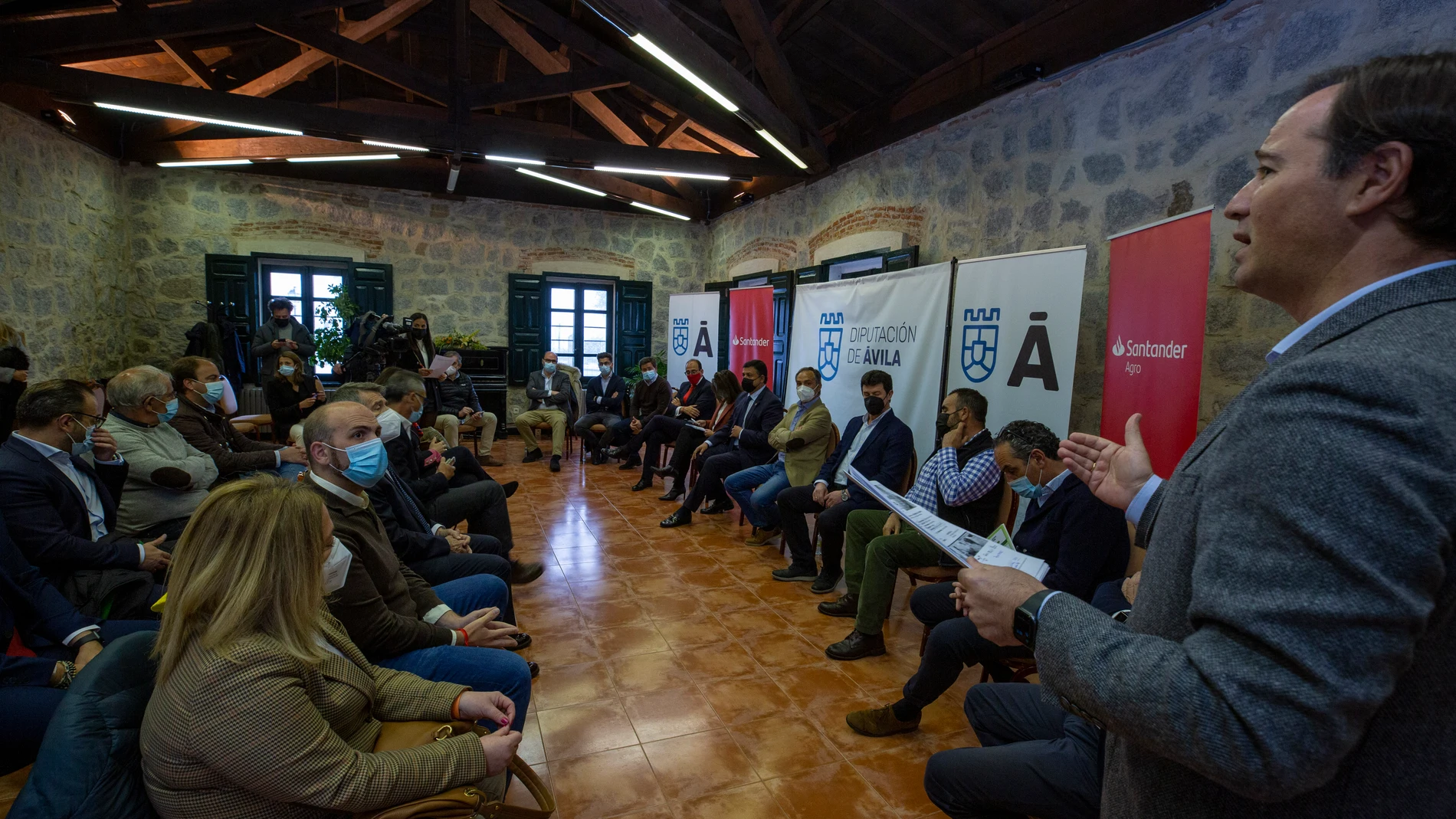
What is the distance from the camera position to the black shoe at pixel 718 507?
5.48 meters

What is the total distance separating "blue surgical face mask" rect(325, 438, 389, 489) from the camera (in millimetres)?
2176

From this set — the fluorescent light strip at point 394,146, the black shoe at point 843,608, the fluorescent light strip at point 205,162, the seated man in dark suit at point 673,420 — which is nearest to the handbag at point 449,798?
the black shoe at point 843,608

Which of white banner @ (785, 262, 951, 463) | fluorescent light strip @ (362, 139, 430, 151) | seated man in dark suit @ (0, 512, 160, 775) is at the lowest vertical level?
seated man in dark suit @ (0, 512, 160, 775)

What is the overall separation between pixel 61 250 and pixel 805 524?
6.86 metres

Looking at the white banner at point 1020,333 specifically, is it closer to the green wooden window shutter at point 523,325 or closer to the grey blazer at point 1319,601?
the grey blazer at point 1319,601

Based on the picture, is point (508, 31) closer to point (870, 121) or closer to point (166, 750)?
point (870, 121)

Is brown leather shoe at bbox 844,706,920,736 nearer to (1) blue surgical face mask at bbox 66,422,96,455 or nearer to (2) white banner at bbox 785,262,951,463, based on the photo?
(2) white banner at bbox 785,262,951,463

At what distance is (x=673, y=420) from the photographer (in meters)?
6.63

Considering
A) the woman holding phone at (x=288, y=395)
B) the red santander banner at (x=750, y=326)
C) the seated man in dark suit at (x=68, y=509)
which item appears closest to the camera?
the seated man in dark suit at (x=68, y=509)

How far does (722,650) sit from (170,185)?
8352 millimetres

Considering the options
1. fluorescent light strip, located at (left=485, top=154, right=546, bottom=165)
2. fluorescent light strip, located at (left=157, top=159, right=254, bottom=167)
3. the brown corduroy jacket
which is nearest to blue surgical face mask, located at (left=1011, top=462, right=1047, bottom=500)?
the brown corduroy jacket

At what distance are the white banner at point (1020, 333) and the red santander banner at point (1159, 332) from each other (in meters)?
0.26

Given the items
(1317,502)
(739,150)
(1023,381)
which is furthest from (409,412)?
(739,150)

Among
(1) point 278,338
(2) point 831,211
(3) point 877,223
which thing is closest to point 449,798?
(3) point 877,223
